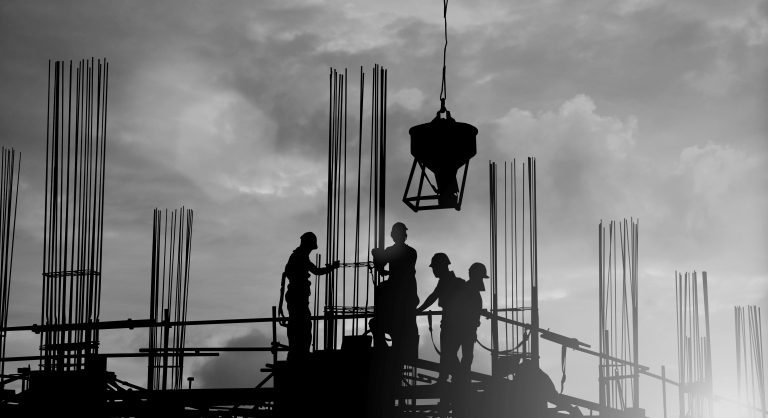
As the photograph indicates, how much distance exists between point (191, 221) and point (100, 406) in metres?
8.66

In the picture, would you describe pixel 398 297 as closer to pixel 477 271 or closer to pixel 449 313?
pixel 449 313

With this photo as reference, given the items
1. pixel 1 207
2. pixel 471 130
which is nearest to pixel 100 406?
pixel 471 130

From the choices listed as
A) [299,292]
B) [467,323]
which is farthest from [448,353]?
[299,292]

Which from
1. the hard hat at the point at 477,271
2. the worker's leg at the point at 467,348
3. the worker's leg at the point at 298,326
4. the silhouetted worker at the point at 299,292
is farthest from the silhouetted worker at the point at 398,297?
the worker's leg at the point at 298,326

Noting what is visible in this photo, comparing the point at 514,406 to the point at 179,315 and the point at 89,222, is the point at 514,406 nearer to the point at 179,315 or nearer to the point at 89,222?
the point at 89,222

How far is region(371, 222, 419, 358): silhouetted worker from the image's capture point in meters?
9.57

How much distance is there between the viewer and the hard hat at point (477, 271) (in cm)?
1052

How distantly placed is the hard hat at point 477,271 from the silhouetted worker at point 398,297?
1.12 meters

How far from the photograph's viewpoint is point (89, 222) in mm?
14125

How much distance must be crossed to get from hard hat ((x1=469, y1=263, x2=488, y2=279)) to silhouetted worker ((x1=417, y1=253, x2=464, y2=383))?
288 millimetres

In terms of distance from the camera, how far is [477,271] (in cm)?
1053

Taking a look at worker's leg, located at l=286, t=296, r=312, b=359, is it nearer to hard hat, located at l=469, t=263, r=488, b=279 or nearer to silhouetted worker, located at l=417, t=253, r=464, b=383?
silhouetted worker, located at l=417, t=253, r=464, b=383

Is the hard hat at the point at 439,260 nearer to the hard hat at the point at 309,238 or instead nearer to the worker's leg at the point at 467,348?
the worker's leg at the point at 467,348

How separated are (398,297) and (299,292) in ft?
4.86
